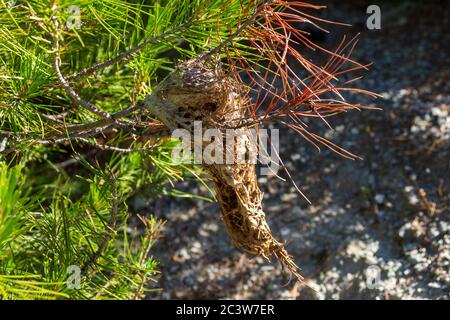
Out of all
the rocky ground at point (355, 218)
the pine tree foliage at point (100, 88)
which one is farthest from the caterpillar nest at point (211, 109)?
the rocky ground at point (355, 218)

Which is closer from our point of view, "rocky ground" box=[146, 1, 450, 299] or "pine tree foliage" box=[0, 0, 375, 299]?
"pine tree foliage" box=[0, 0, 375, 299]

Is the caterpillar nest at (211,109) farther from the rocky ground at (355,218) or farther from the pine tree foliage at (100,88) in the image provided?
the rocky ground at (355,218)

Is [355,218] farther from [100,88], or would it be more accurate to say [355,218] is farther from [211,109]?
[211,109]

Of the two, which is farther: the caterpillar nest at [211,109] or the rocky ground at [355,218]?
the rocky ground at [355,218]

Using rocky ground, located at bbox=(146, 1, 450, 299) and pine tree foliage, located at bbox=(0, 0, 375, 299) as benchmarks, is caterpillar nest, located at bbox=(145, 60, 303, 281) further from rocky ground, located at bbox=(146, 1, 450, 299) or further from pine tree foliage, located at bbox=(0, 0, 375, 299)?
rocky ground, located at bbox=(146, 1, 450, 299)

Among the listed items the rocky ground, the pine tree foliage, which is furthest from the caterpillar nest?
the rocky ground

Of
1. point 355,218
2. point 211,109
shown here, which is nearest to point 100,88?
point 211,109
